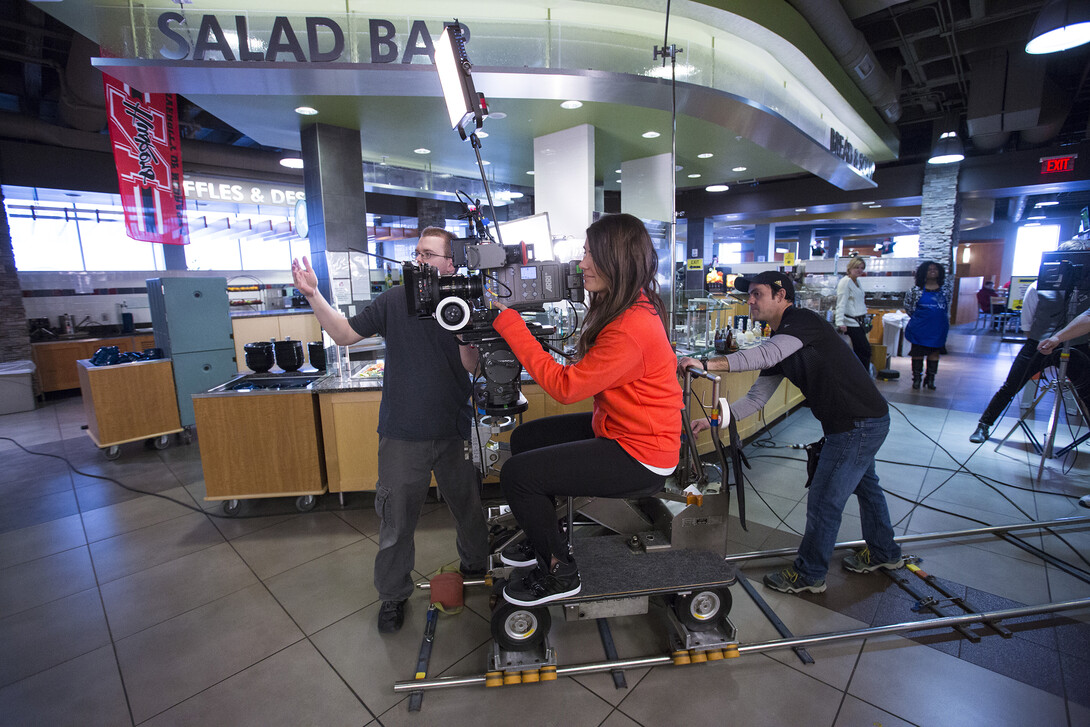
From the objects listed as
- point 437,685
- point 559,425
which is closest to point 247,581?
point 437,685

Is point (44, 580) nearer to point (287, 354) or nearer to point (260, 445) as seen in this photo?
point (260, 445)

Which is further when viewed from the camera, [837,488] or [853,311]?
[853,311]

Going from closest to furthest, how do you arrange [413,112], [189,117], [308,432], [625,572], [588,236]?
1. [588,236]
2. [625,572]
3. [308,432]
4. [413,112]
5. [189,117]

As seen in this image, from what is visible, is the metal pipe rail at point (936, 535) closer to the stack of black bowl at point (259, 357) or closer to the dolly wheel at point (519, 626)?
the dolly wheel at point (519, 626)

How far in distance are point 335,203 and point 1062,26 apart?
21.1 ft

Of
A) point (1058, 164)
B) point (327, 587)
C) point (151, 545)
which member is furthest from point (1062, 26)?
point (151, 545)

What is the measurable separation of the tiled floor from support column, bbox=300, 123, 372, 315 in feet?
8.65

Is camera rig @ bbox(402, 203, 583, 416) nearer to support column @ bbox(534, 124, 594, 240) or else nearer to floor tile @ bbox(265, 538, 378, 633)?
floor tile @ bbox(265, 538, 378, 633)

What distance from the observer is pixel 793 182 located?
429 inches

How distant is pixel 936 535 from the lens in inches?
98.7

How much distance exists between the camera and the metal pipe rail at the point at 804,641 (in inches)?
66.0

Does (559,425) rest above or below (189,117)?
below

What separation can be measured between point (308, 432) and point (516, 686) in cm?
199

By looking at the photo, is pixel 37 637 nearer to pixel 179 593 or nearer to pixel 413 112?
pixel 179 593
